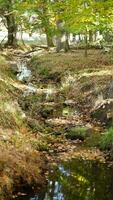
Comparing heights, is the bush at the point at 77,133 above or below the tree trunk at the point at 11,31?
below

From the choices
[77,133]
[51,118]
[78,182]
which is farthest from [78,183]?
[51,118]

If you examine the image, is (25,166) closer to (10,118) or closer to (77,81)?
(10,118)

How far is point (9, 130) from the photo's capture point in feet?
32.8

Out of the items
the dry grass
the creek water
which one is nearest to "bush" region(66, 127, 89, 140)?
the dry grass

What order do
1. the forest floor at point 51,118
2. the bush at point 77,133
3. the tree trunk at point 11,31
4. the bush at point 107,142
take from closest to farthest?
1. the forest floor at point 51,118
2. the bush at point 107,142
3. the bush at point 77,133
4. the tree trunk at point 11,31

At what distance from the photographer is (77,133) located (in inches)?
495

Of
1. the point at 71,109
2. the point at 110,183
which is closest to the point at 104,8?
the point at 71,109

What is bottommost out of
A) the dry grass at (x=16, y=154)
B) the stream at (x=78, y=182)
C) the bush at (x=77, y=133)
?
the bush at (x=77, y=133)

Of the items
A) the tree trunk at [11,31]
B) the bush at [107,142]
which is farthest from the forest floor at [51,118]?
the tree trunk at [11,31]

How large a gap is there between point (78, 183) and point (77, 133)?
384cm

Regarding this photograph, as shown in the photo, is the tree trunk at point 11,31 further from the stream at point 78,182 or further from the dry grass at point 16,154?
the stream at point 78,182

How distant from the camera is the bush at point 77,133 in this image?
1244cm

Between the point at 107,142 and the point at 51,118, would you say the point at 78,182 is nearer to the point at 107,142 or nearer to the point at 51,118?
the point at 107,142

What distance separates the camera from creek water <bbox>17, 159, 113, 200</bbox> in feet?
26.9
